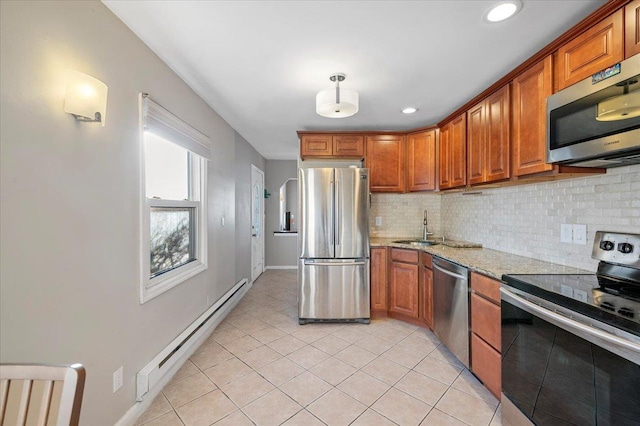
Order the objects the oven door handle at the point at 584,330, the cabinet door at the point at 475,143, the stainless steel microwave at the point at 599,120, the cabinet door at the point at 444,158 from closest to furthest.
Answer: the oven door handle at the point at 584,330 → the stainless steel microwave at the point at 599,120 → the cabinet door at the point at 475,143 → the cabinet door at the point at 444,158

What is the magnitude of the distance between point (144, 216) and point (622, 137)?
2.66 metres

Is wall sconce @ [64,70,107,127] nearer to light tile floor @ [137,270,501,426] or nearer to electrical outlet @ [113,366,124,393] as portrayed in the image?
electrical outlet @ [113,366,124,393]

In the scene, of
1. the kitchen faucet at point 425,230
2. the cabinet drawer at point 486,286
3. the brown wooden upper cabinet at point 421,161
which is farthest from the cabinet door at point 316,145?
the cabinet drawer at point 486,286

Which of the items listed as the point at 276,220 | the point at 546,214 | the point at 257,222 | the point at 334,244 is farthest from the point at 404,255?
the point at 276,220

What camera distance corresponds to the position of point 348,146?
3.60 m

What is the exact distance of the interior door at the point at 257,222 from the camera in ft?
16.3

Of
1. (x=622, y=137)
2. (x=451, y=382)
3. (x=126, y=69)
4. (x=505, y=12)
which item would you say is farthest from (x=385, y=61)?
(x=451, y=382)

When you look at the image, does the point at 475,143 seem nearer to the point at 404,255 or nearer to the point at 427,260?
the point at 427,260

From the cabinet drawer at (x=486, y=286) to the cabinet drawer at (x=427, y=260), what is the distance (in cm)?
79

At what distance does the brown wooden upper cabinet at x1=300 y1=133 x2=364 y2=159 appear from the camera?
3.57 metres

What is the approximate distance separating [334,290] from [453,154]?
6.64ft

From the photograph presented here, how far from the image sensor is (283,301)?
4.02 m

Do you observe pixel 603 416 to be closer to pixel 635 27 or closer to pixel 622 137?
pixel 622 137

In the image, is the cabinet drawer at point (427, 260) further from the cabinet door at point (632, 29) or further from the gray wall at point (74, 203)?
the gray wall at point (74, 203)
